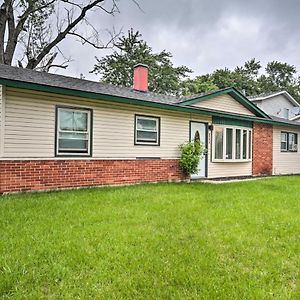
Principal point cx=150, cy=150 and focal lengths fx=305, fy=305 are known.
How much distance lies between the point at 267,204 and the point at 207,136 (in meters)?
5.70

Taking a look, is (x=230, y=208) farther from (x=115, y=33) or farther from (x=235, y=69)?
(x=235, y=69)

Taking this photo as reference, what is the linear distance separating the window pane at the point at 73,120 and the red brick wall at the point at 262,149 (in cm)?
853

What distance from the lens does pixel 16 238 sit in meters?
4.07

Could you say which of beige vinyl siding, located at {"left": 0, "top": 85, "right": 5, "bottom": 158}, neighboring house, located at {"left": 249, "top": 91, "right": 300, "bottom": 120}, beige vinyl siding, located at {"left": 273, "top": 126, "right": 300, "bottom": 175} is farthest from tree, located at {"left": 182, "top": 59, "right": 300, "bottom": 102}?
beige vinyl siding, located at {"left": 0, "top": 85, "right": 5, "bottom": 158}

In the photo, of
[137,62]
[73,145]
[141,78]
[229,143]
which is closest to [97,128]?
[73,145]

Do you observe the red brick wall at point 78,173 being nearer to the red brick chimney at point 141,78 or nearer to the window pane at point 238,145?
the window pane at point 238,145

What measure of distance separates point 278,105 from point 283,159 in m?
11.2

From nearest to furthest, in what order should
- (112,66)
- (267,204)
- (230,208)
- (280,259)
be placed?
(280,259) → (230,208) → (267,204) → (112,66)

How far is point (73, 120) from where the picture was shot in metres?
8.66

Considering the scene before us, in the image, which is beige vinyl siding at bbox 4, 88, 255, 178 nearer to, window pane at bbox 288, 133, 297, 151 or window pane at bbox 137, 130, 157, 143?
window pane at bbox 137, 130, 157, 143

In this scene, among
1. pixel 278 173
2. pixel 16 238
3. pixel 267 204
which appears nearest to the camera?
pixel 16 238

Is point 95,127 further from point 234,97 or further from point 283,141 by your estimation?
point 283,141

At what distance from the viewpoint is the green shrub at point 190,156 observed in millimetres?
11016

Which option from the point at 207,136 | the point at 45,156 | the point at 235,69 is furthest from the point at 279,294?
the point at 235,69
